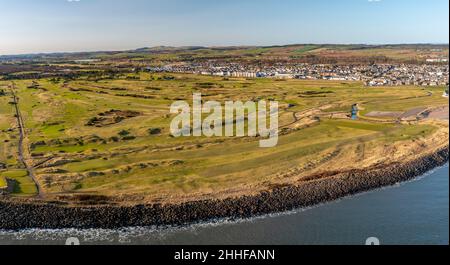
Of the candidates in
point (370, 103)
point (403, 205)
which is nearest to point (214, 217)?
point (403, 205)

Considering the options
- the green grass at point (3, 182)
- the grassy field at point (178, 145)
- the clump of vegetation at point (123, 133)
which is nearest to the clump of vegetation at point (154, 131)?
the grassy field at point (178, 145)

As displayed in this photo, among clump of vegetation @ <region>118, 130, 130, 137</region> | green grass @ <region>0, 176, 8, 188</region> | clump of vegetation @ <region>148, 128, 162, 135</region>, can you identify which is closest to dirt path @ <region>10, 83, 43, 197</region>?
green grass @ <region>0, 176, 8, 188</region>

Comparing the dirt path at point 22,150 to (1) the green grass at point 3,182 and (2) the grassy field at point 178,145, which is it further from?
(1) the green grass at point 3,182

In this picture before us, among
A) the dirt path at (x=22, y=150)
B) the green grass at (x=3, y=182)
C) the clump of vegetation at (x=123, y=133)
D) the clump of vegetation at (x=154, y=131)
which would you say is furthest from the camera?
the clump of vegetation at (x=154, y=131)

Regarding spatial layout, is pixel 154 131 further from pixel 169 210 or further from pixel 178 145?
pixel 169 210

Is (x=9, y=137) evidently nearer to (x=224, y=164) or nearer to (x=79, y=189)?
(x=79, y=189)

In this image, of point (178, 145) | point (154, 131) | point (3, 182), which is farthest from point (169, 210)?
point (154, 131)
